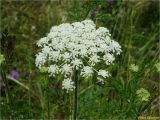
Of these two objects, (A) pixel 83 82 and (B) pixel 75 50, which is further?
(A) pixel 83 82

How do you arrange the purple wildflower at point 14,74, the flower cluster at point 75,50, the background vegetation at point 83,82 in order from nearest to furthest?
the flower cluster at point 75,50 → the background vegetation at point 83,82 → the purple wildflower at point 14,74

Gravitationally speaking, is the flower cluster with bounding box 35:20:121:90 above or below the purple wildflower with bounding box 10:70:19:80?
below

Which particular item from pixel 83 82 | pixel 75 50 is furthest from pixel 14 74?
pixel 75 50

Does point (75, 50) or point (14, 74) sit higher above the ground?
point (14, 74)

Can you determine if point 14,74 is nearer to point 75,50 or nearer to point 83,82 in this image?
point 83,82

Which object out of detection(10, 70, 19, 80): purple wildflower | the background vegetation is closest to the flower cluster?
the background vegetation

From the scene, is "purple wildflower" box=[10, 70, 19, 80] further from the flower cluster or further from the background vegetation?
the flower cluster

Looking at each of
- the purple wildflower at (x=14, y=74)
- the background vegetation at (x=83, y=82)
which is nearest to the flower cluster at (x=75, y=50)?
the background vegetation at (x=83, y=82)

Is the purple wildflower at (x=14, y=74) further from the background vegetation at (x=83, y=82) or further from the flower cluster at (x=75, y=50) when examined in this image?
the flower cluster at (x=75, y=50)

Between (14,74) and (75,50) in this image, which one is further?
(14,74)
